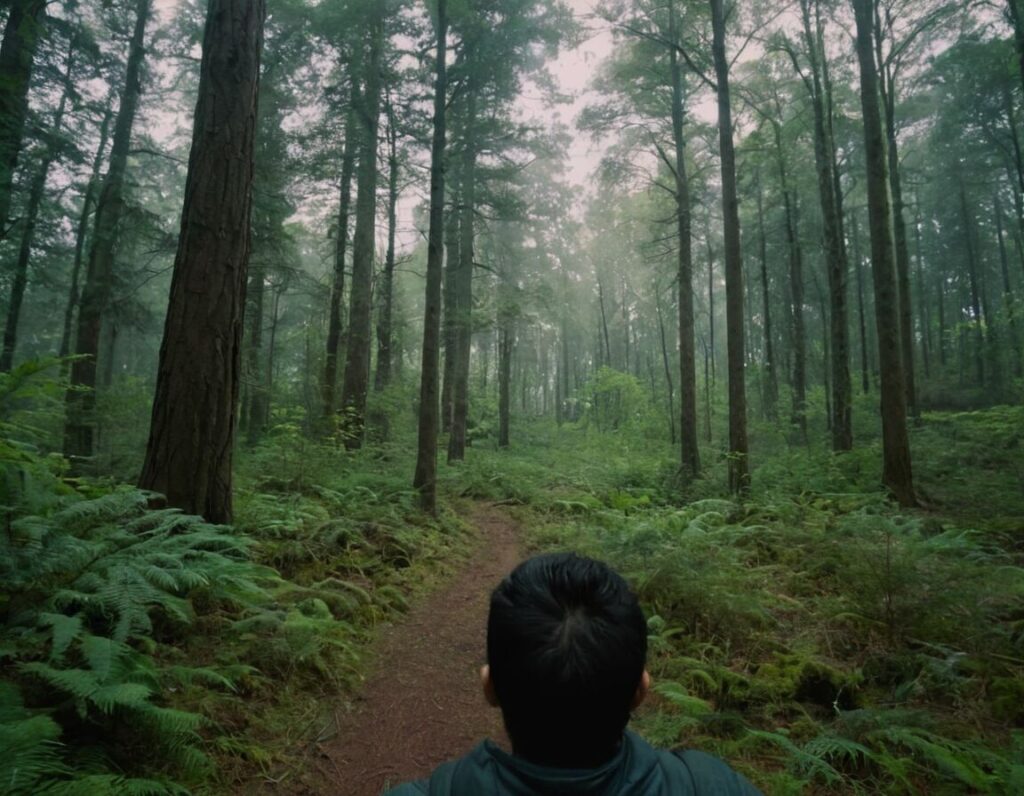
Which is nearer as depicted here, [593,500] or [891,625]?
[891,625]

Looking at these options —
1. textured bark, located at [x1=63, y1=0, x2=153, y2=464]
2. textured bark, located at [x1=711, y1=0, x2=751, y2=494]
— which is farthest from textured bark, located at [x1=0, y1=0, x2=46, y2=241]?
textured bark, located at [x1=711, y1=0, x2=751, y2=494]

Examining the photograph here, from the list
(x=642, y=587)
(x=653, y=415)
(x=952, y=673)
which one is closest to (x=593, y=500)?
(x=642, y=587)

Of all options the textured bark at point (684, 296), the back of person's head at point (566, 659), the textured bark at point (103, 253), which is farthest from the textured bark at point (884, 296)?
the textured bark at point (103, 253)

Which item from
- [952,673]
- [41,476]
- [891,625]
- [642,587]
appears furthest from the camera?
[642,587]

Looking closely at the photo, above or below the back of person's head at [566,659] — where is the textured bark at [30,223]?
above

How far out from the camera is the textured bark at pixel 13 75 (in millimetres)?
9797

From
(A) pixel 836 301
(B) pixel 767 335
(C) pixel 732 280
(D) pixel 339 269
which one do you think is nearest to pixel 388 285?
(D) pixel 339 269

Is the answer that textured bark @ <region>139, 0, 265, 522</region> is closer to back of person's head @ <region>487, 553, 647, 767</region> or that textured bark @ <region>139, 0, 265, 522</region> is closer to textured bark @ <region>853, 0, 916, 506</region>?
back of person's head @ <region>487, 553, 647, 767</region>

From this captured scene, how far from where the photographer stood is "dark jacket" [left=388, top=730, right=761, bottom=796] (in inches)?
38.6

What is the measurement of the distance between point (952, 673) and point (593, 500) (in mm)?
7315

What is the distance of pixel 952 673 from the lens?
3.43 m

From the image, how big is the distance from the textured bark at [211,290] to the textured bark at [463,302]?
31.3 ft

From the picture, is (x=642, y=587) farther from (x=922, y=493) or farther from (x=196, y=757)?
(x=922, y=493)

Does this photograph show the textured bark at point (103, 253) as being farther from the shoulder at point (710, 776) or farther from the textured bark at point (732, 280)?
the shoulder at point (710, 776)
